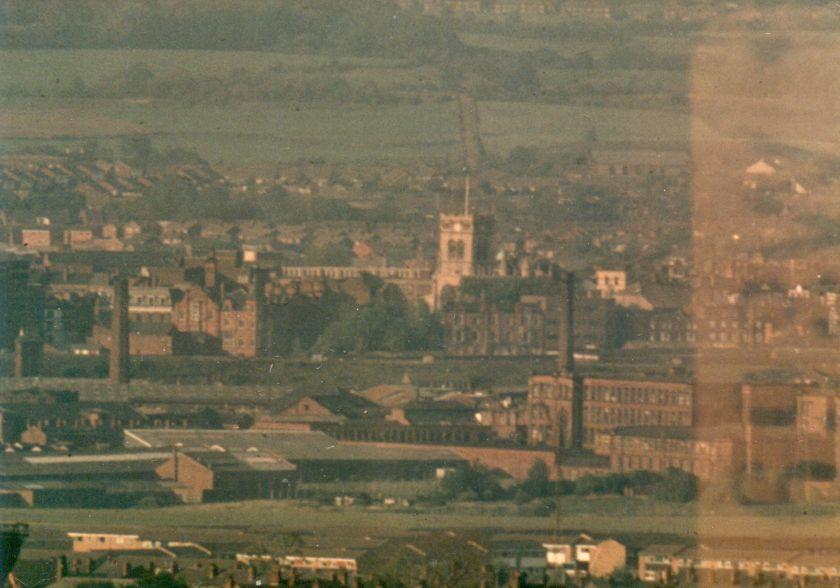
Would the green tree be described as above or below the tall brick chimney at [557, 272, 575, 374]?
below

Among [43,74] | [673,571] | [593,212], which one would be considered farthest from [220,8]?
[673,571]

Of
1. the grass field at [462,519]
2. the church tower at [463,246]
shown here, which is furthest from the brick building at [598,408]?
the church tower at [463,246]

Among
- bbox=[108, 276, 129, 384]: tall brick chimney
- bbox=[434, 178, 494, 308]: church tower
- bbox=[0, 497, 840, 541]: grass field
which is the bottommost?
bbox=[0, 497, 840, 541]: grass field

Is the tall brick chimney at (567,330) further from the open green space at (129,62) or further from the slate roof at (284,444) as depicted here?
the open green space at (129,62)

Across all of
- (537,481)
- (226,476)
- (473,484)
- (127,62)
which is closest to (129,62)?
(127,62)

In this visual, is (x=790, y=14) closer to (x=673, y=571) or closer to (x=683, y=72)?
(x=683, y=72)

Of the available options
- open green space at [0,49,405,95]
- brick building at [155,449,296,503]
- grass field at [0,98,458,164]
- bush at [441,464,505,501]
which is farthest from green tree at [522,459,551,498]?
open green space at [0,49,405,95]

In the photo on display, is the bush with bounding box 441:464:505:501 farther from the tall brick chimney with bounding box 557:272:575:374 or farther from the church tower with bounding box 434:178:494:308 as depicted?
the church tower with bounding box 434:178:494:308
